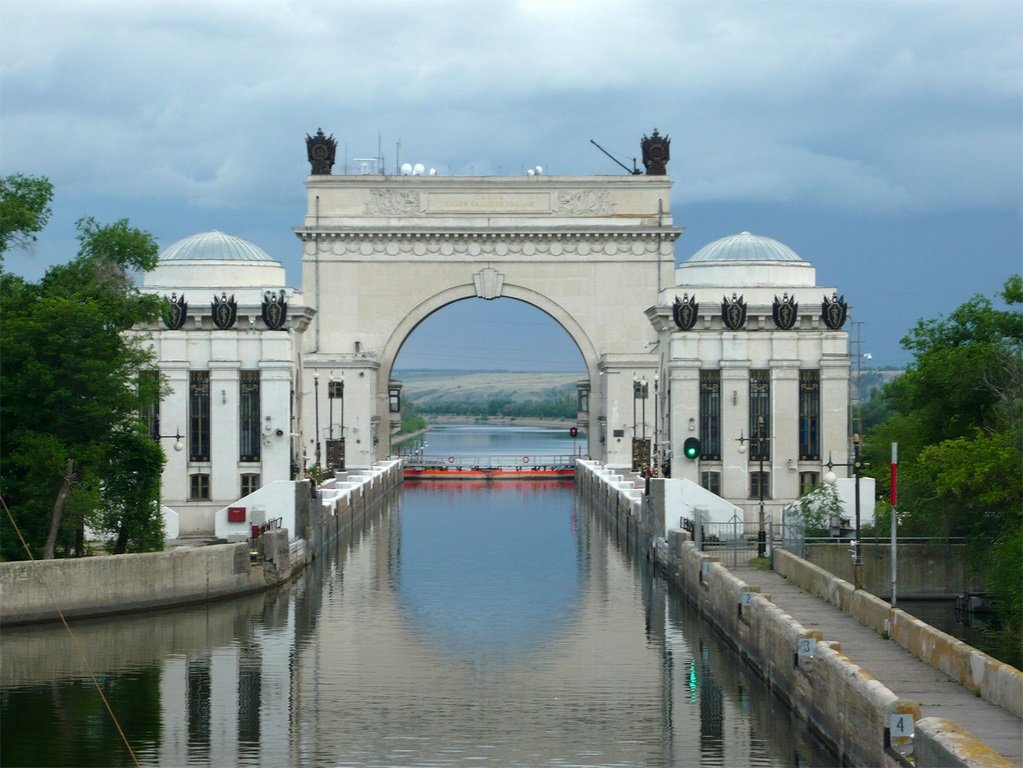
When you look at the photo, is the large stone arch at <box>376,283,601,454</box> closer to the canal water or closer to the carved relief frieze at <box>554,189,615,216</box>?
the carved relief frieze at <box>554,189,615,216</box>

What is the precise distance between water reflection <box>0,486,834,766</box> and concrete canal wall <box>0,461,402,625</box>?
0.52m

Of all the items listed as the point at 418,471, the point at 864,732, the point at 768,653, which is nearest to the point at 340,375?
the point at 418,471

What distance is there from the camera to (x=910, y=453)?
4016 centimetres

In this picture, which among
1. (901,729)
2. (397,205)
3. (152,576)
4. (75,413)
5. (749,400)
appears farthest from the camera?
(397,205)

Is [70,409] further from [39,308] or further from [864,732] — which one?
[864,732]

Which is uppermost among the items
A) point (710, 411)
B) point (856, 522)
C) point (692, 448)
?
point (710, 411)

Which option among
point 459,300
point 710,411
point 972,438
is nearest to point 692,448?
point 710,411

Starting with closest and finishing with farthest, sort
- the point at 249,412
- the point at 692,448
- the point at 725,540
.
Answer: the point at 725,540
the point at 692,448
the point at 249,412

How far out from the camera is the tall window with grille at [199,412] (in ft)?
153

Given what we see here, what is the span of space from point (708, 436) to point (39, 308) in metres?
20.2

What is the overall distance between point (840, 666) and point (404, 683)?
8.17 meters

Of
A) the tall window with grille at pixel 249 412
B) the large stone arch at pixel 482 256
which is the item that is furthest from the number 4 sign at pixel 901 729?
the large stone arch at pixel 482 256

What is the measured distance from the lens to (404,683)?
26344 mm

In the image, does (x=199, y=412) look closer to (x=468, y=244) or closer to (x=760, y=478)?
(x=760, y=478)
